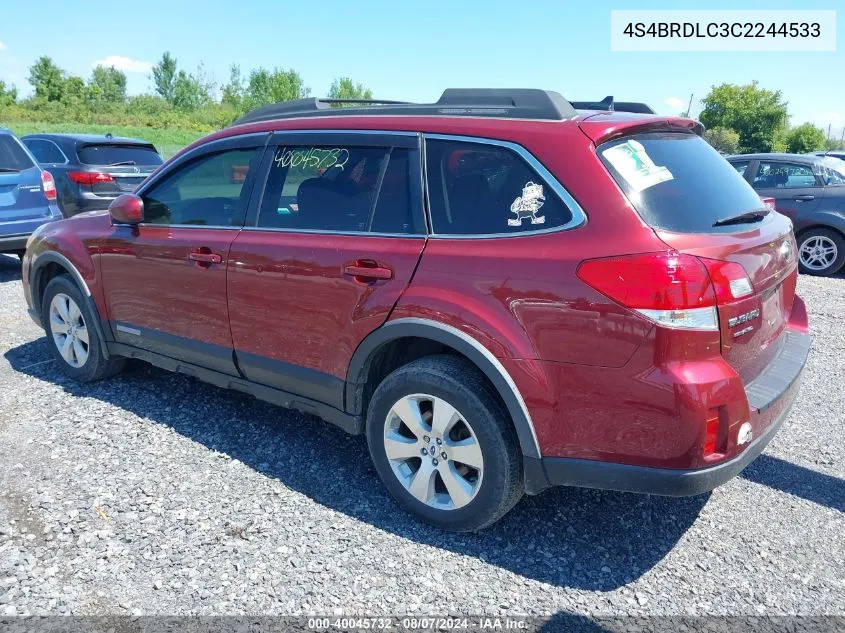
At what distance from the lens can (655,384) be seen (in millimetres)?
2322

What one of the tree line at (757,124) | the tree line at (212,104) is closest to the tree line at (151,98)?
the tree line at (212,104)

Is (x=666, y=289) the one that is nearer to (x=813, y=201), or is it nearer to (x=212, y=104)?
(x=813, y=201)

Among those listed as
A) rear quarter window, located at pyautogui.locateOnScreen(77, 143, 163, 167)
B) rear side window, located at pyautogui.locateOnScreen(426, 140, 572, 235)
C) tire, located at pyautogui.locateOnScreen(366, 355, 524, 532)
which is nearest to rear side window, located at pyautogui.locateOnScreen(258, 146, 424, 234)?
rear side window, located at pyautogui.locateOnScreen(426, 140, 572, 235)

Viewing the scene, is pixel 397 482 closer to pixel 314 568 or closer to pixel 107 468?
pixel 314 568

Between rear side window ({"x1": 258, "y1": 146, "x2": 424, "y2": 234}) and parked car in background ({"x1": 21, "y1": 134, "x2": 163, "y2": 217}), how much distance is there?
24.1ft

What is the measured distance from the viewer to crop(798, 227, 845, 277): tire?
893cm

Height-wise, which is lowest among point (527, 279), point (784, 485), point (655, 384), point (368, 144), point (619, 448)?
point (784, 485)

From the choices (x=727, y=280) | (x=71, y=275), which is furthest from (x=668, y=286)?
(x=71, y=275)

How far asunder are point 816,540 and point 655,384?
1314 millimetres

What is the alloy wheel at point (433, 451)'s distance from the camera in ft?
9.25

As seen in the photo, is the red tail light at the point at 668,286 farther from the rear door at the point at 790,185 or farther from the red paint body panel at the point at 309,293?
the rear door at the point at 790,185

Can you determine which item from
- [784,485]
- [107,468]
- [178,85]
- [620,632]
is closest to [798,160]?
[784,485]

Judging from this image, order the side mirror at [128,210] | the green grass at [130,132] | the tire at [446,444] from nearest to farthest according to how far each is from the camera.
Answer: the tire at [446,444], the side mirror at [128,210], the green grass at [130,132]

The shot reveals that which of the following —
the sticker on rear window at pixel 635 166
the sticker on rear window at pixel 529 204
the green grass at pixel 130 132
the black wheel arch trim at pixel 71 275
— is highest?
the green grass at pixel 130 132
